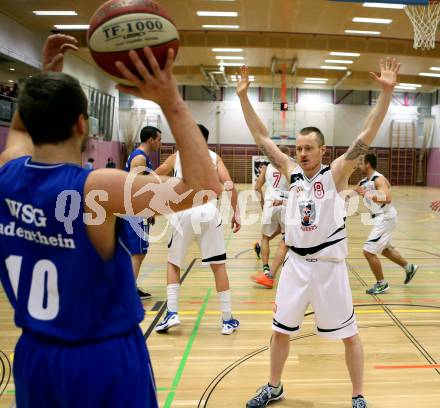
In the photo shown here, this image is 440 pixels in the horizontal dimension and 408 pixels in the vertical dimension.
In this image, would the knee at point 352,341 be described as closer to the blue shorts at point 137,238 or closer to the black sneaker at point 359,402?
the black sneaker at point 359,402

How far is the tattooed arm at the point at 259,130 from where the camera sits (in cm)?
344

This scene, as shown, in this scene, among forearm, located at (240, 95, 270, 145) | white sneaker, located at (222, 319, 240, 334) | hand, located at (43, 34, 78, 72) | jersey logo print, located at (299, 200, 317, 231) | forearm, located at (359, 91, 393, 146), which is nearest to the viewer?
hand, located at (43, 34, 78, 72)

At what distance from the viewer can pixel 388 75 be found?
3168 mm

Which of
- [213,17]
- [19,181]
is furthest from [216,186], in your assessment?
[213,17]

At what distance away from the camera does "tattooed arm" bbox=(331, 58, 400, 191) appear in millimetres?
3098

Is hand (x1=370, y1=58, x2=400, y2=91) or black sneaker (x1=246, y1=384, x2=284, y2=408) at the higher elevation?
hand (x1=370, y1=58, x2=400, y2=91)

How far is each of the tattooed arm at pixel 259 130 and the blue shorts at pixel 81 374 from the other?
2193 mm

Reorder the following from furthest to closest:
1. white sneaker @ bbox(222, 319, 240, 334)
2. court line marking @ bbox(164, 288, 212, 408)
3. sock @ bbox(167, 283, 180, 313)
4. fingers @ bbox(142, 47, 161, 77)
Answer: sock @ bbox(167, 283, 180, 313), white sneaker @ bbox(222, 319, 240, 334), court line marking @ bbox(164, 288, 212, 408), fingers @ bbox(142, 47, 161, 77)

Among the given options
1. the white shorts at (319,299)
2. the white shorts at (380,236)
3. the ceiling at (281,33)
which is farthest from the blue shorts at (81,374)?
the ceiling at (281,33)

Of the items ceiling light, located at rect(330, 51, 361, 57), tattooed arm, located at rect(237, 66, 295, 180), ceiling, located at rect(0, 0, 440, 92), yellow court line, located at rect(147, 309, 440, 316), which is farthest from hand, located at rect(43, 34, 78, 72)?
ceiling light, located at rect(330, 51, 361, 57)

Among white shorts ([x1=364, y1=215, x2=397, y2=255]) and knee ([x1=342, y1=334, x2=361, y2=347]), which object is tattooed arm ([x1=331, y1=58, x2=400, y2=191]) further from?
white shorts ([x1=364, y1=215, x2=397, y2=255])

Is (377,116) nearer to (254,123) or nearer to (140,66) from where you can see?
(254,123)

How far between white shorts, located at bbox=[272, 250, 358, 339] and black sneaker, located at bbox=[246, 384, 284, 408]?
1.48 ft

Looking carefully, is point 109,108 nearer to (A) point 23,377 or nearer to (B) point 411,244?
(B) point 411,244
